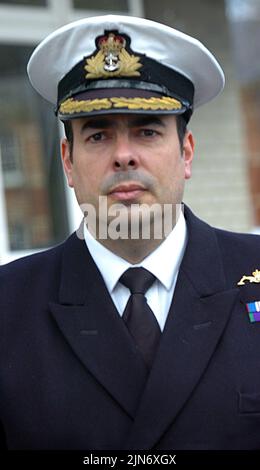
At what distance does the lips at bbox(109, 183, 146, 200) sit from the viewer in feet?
7.28

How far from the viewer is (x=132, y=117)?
2258mm

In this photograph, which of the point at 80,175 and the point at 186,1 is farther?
the point at 186,1

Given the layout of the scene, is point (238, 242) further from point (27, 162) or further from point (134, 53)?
point (27, 162)

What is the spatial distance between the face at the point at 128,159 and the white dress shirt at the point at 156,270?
5.7 inches

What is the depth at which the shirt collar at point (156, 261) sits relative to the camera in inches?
93.2

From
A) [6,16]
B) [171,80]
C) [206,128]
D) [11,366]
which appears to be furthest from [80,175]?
[206,128]

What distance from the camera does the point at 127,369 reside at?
2.26 metres

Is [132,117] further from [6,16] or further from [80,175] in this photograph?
[6,16]

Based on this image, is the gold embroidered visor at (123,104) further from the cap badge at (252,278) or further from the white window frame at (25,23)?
the white window frame at (25,23)

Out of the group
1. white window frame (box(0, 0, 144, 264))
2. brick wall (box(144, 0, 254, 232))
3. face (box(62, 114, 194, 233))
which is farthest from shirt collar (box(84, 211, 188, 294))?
brick wall (box(144, 0, 254, 232))

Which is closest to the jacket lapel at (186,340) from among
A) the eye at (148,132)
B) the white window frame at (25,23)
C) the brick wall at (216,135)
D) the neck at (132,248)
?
the neck at (132,248)

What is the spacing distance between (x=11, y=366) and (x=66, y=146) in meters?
0.63

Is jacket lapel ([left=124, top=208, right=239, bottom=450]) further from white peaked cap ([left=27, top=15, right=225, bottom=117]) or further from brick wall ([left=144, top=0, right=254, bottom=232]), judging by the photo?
Result: brick wall ([left=144, top=0, right=254, bottom=232])

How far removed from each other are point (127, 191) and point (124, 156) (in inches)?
3.6
